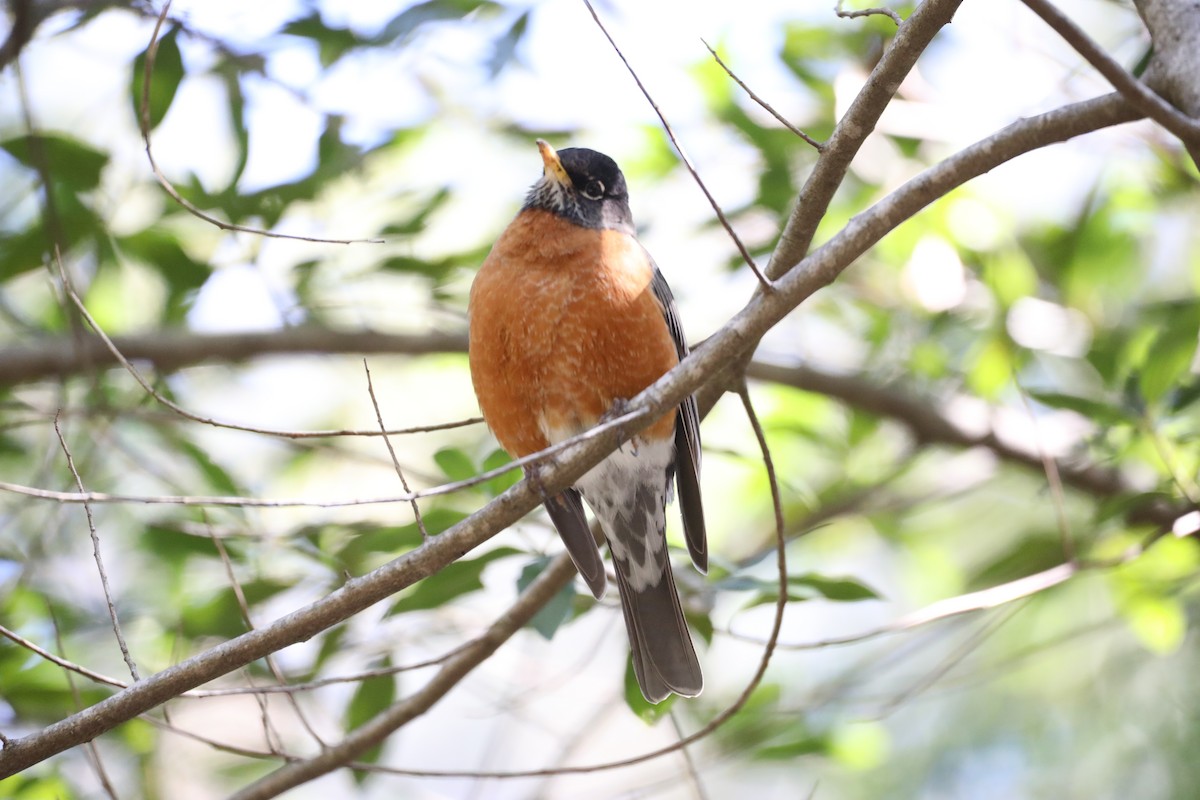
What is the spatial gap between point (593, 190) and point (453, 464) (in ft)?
5.13

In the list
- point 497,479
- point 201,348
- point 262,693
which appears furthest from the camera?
point 201,348

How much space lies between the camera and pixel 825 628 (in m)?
9.48

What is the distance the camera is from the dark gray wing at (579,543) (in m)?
4.34

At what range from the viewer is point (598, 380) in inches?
173

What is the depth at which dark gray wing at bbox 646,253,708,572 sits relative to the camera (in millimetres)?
4559

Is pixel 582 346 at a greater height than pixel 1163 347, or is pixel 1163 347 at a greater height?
pixel 582 346

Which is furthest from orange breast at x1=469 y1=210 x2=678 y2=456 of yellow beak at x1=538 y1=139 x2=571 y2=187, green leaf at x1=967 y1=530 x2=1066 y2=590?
green leaf at x1=967 y1=530 x2=1066 y2=590

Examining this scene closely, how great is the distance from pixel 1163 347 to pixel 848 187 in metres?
2.36

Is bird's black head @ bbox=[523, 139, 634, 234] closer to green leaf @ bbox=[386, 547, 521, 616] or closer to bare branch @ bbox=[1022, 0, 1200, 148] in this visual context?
green leaf @ bbox=[386, 547, 521, 616]

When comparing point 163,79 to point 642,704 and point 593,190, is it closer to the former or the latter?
point 593,190

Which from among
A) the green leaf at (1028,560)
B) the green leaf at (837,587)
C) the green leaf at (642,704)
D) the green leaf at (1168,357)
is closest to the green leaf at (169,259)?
the green leaf at (642,704)

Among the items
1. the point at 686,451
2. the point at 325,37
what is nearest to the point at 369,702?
the point at 686,451

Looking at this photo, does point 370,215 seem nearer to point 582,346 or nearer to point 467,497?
point 467,497

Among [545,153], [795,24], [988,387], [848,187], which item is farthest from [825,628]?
[545,153]
